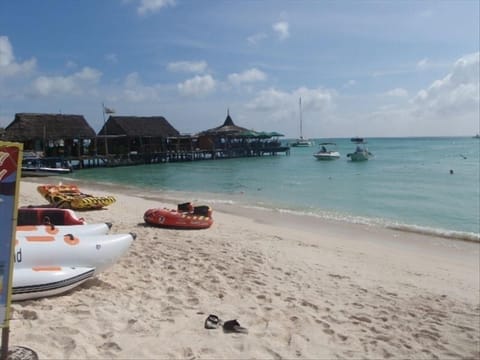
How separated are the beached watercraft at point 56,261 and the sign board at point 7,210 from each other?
4.78ft

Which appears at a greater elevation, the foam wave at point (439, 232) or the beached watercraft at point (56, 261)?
the beached watercraft at point (56, 261)

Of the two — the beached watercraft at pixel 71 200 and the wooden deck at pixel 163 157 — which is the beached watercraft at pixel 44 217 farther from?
the wooden deck at pixel 163 157

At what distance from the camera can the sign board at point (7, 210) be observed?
8.04 ft

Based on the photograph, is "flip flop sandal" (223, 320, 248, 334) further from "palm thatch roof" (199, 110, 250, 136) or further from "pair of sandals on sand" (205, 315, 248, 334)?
"palm thatch roof" (199, 110, 250, 136)

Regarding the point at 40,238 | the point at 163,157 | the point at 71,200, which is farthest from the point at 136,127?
the point at 40,238

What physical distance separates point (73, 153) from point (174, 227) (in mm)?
28618

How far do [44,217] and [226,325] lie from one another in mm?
3452

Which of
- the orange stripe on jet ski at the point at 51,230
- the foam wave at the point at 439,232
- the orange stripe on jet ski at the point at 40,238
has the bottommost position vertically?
the foam wave at the point at 439,232

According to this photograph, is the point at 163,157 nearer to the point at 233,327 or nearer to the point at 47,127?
the point at 47,127

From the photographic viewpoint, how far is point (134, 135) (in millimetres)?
38062

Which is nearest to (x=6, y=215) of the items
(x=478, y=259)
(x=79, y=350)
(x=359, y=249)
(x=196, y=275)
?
(x=79, y=350)

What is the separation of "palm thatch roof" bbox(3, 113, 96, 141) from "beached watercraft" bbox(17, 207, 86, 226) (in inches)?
1047

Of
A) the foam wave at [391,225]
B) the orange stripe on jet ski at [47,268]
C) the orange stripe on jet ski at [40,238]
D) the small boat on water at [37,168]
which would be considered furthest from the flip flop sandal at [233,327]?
the small boat on water at [37,168]

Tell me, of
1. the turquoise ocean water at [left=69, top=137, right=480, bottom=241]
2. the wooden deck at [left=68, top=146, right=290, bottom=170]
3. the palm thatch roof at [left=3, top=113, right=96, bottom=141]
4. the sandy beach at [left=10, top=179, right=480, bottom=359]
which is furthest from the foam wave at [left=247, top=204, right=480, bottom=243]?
the wooden deck at [left=68, top=146, right=290, bottom=170]
